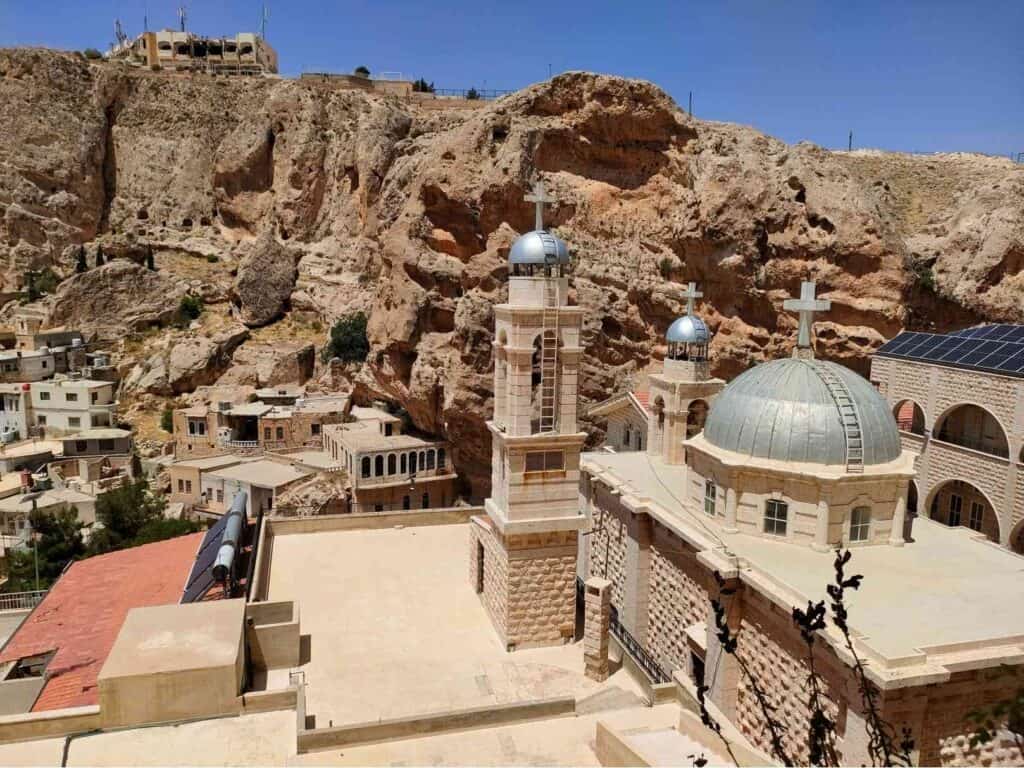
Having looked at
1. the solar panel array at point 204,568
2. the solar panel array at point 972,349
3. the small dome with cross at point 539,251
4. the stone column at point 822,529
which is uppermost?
the small dome with cross at point 539,251

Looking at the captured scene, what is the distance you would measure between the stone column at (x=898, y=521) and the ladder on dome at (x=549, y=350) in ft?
19.3

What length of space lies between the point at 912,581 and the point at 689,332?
8880 mm

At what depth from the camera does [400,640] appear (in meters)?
12.8

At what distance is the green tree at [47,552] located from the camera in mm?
25844

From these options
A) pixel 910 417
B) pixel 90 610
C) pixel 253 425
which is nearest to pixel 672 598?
pixel 90 610

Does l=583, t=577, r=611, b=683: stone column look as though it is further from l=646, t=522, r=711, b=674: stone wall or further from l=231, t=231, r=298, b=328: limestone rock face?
l=231, t=231, r=298, b=328: limestone rock face

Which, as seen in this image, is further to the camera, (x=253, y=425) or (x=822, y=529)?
(x=253, y=425)

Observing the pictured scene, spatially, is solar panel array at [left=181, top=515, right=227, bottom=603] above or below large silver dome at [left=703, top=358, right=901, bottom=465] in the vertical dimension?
below

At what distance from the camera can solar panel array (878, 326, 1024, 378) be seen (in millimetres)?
17469

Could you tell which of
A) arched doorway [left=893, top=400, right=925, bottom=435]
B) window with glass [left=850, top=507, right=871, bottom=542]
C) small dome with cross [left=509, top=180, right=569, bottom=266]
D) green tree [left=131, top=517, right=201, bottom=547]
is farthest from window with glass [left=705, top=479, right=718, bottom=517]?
green tree [left=131, top=517, right=201, bottom=547]

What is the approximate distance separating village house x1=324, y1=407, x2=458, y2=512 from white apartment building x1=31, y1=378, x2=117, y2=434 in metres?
16.4

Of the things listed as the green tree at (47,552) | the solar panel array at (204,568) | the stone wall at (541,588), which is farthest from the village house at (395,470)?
the stone wall at (541,588)

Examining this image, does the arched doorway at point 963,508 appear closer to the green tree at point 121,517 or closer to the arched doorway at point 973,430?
the arched doorway at point 973,430

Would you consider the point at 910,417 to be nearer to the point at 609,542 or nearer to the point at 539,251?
the point at 609,542
